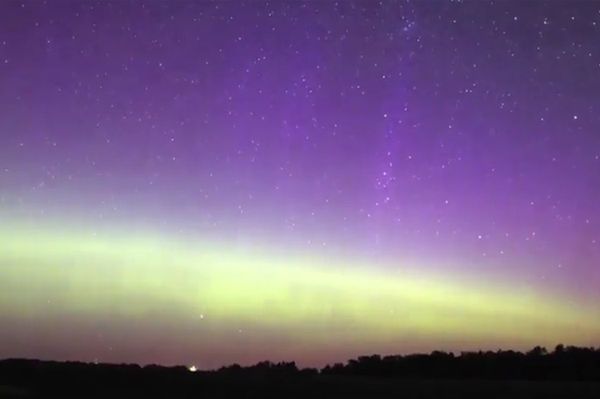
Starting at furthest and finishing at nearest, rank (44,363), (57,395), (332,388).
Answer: (44,363)
(332,388)
(57,395)

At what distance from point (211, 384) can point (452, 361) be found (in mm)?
16268

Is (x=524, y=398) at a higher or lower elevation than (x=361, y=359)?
lower

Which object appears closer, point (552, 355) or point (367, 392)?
point (367, 392)

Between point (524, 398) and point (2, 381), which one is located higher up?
point (2, 381)

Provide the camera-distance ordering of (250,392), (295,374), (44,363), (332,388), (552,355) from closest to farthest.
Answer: (250,392) → (332,388) → (295,374) → (44,363) → (552,355)

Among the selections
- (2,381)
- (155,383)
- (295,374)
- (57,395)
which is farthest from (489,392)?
(2,381)

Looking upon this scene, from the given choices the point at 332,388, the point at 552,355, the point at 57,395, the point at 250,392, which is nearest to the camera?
the point at 57,395

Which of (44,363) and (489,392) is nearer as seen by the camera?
(489,392)

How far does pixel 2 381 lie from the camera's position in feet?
76.3

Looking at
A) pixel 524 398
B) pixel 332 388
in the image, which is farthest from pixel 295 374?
pixel 524 398

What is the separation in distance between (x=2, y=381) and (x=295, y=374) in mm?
9760

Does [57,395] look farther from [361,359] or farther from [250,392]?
[361,359]

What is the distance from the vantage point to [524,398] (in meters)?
22.0

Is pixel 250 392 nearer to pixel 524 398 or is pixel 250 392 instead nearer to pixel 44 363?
pixel 524 398
